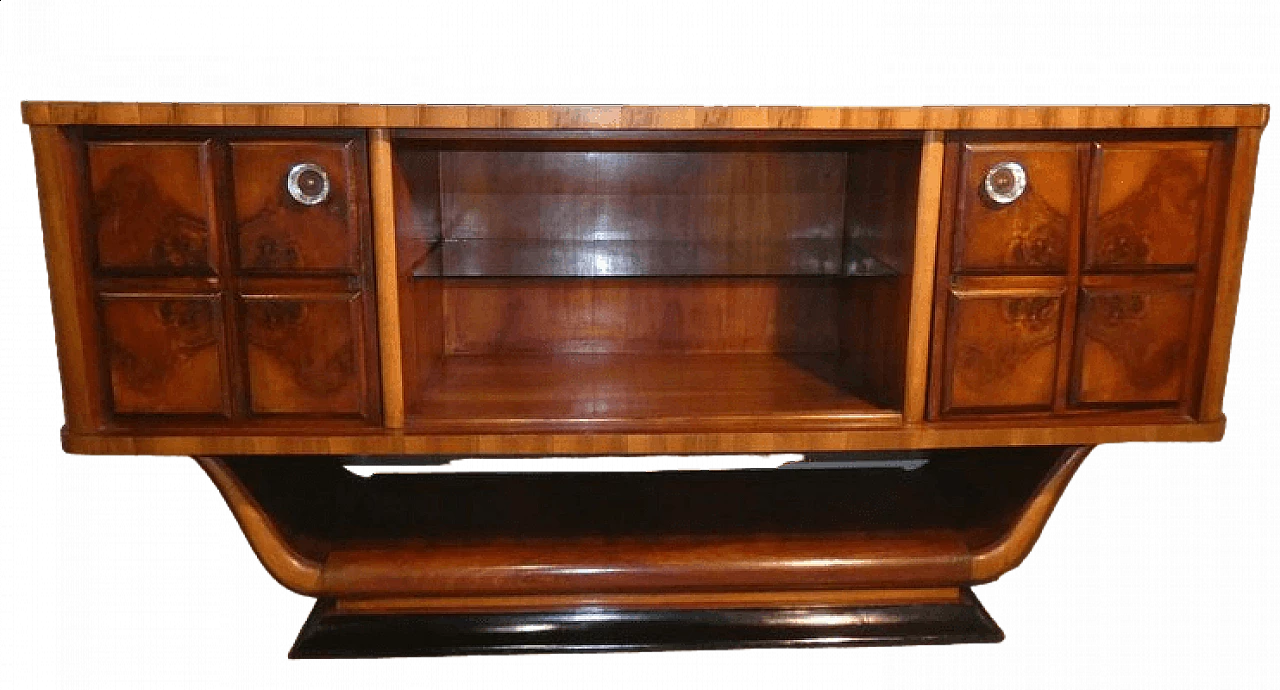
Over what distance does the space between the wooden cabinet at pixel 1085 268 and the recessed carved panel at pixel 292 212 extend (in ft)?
3.58

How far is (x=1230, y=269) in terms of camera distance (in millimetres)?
1895

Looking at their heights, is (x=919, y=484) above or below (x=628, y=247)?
below

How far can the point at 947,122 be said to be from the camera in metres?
1.79

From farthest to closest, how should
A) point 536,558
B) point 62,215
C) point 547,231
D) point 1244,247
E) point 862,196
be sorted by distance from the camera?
point 547,231 < point 862,196 < point 536,558 < point 1244,247 < point 62,215

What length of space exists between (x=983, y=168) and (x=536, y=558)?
1177 mm

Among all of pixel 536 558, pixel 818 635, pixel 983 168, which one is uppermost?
pixel 983 168

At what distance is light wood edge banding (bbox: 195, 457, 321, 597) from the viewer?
1.97m

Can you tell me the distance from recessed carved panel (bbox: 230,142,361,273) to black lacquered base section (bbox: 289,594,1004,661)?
0.79 m

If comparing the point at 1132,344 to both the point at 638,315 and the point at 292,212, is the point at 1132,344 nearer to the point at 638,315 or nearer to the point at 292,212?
the point at 638,315

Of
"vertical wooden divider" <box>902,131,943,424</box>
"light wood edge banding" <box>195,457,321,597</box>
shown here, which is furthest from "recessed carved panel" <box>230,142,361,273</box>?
"vertical wooden divider" <box>902,131,943,424</box>

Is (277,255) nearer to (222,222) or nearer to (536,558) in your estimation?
(222,222)

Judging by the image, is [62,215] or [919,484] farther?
[919,484]

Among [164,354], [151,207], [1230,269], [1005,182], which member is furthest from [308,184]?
[1230,269]

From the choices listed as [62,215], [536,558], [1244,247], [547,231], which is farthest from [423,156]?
[1244,247]
